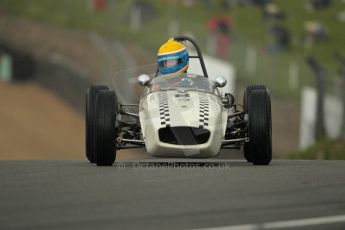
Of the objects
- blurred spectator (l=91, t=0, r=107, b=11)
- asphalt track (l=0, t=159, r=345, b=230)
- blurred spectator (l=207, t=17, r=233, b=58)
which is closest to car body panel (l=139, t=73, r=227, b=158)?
asphalt track (l=0, t=159, r=345, b=230)

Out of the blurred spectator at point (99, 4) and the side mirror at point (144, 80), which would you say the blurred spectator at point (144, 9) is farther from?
the side mirror at point (144, 80)

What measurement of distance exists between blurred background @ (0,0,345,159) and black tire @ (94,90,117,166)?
19.7m

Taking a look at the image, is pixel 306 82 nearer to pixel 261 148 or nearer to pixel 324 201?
pixel 261 148

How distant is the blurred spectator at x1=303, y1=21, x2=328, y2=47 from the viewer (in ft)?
149

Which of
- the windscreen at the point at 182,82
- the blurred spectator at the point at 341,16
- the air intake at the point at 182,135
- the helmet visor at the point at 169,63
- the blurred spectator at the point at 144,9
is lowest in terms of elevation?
the air intake at the point at 182,135

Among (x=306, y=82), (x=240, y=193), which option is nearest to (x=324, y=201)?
(x=240, y=193)

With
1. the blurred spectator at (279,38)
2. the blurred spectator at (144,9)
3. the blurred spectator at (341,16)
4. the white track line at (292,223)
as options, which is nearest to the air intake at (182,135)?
the white track line at (292,223)

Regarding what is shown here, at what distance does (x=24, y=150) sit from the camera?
35438 millimetres

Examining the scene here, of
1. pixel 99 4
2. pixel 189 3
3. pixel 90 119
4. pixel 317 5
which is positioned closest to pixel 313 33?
pixel 317 5

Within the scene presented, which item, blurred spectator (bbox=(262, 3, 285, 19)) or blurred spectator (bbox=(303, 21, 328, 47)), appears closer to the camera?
blurred spectator (bbox=(303, 21, 328, 47))

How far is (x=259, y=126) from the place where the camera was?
12.8 metres

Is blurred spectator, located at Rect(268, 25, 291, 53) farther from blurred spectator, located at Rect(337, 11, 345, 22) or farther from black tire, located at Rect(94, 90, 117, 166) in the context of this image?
black tire, located at Rect(94, 90, 117, 166)

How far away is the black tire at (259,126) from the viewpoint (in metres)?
12.8

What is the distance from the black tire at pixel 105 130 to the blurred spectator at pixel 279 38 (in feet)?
104
